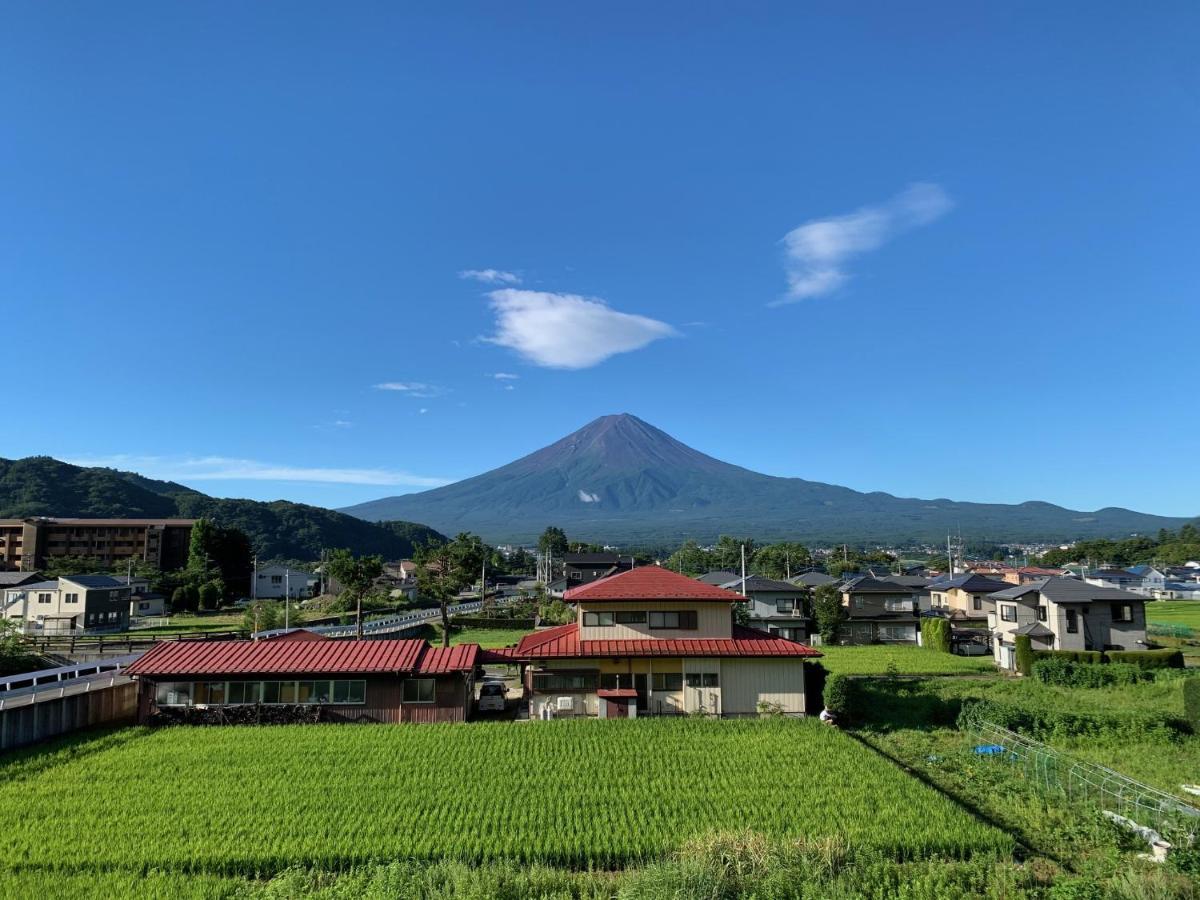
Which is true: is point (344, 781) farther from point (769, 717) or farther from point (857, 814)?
point (769, 717)

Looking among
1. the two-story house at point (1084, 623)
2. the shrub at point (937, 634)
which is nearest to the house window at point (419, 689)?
the two-story house at point (1084, 623)

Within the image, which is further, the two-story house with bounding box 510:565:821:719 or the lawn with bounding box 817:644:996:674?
A: the lawn with bounding box 817:644:996:674

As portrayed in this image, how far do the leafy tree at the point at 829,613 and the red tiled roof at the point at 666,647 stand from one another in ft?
65.2

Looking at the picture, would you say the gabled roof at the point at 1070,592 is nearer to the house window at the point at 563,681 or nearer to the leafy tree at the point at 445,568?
the house window at the point at 563,681

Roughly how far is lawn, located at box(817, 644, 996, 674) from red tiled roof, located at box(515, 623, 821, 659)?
8.68 m

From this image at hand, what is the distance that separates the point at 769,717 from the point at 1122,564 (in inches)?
4445

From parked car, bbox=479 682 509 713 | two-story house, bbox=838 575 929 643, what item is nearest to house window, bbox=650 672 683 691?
parked car, bbox=479 682 509 713

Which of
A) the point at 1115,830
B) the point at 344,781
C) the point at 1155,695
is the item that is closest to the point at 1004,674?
the point at 1155,695

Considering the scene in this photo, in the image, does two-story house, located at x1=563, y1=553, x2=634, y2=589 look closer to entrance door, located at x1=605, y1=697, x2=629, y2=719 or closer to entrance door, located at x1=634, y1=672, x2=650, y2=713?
entrance door, located at x1=634, y1=672, x2=650, y2=713

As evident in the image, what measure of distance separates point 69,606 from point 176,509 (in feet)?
310

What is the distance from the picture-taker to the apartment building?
262 feet

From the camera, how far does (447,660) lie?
21297mm

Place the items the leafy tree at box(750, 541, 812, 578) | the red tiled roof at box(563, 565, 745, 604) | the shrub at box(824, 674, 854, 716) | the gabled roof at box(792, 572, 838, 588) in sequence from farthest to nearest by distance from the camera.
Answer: the leafy tree at box(750, 541, 812, 578) → the gabled roof at box(792, 572, 838, 588) → the red tiled roof at box(563, 565, 745, 604) → the shrub at box(824, 674, 854, 716)

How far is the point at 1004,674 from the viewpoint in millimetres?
29750
